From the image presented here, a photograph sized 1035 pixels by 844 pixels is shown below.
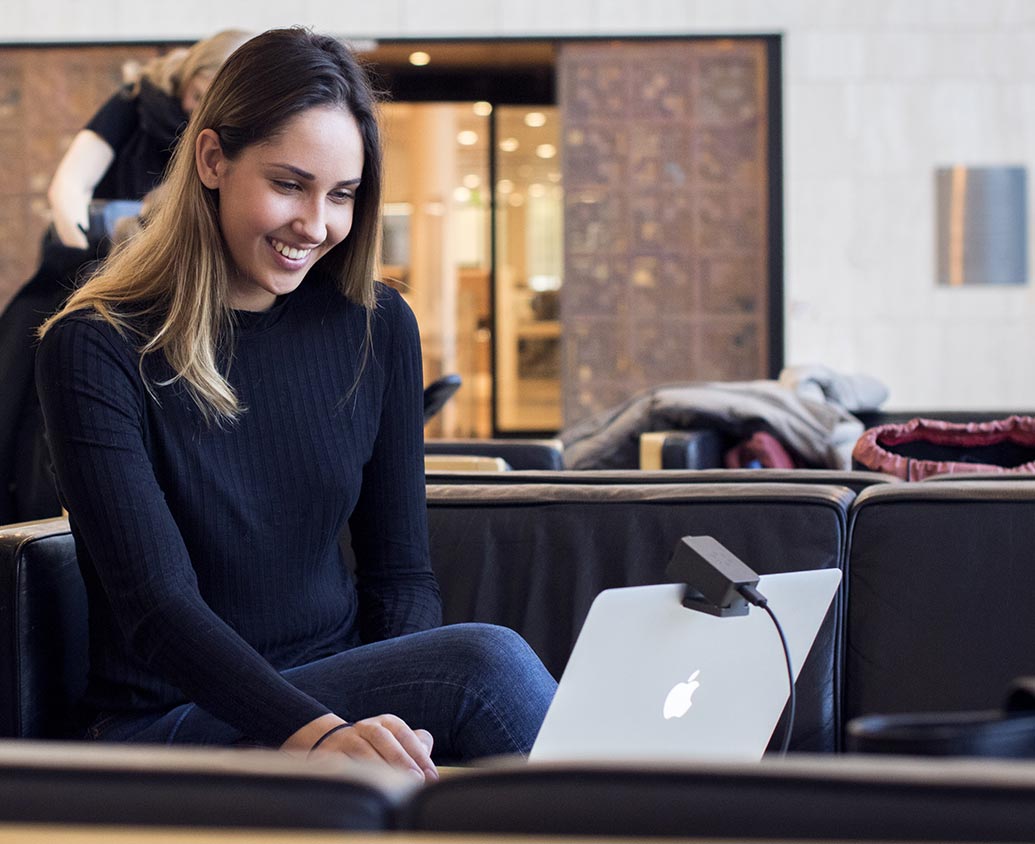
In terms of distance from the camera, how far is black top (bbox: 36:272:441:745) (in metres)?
1.36

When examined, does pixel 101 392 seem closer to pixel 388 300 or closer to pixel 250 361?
pixel 250 361

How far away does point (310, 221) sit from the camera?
1.50m

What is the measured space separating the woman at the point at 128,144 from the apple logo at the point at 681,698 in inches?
81.4

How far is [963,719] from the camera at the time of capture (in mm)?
640

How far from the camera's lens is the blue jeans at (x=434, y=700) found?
1441 mm

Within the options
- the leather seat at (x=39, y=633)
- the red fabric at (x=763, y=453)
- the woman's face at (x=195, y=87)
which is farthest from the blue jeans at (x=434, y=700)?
the red fabric at (x=763, y=453)

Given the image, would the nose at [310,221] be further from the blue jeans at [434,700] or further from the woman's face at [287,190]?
the blue jeans at [434,700]

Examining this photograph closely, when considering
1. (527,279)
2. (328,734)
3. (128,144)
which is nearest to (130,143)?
(128,144)

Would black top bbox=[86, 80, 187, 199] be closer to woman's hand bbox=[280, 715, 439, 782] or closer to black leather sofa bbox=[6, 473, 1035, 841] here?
black leather sofa bbox=[6, 473, 1035, 841]

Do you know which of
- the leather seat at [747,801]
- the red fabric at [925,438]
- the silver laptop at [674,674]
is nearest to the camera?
the leather seat at [747,801]

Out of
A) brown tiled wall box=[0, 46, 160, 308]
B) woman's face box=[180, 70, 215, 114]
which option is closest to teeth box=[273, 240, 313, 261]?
woman's face box=[180, 70, 215, 114]

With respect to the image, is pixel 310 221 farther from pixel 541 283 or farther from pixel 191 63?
pixel 541 283

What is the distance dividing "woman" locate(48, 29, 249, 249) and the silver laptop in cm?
204

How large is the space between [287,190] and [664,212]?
543cm
